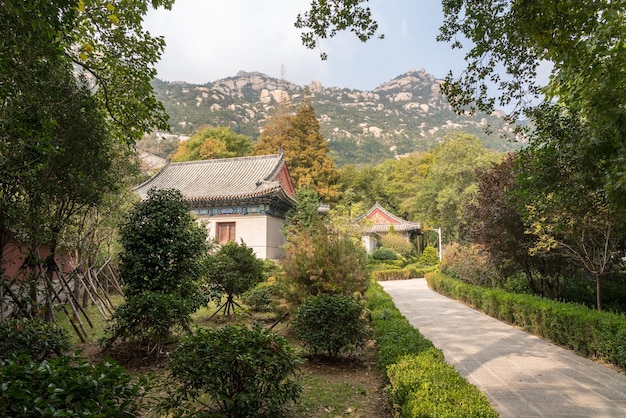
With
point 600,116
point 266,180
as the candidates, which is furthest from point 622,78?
point 266,180

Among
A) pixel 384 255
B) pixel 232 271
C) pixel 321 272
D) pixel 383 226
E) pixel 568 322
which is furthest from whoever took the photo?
pixel 383 226

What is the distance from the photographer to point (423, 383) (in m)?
3.57

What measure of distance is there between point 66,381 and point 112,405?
25 centimetres

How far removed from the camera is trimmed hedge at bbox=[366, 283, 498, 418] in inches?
119

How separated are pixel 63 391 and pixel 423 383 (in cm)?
289

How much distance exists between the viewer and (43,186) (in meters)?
5.90

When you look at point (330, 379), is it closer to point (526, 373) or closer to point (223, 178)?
point (526, 373)

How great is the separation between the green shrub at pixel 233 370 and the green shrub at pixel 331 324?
2.16 m

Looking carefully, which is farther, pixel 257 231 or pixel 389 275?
pixel 389 275

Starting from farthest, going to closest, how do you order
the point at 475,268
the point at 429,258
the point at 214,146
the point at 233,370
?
the point at 214,146
the point at 429,258
the point at 475,268
the point at 233,370

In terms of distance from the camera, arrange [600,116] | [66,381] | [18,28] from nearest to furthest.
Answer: [66,381] → [18,28] → [600,116]

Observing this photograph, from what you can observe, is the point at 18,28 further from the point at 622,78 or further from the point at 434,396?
the point at 622,78

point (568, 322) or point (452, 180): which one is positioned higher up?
point (452, 180)

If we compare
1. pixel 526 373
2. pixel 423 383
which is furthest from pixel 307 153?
pixel 423 383
